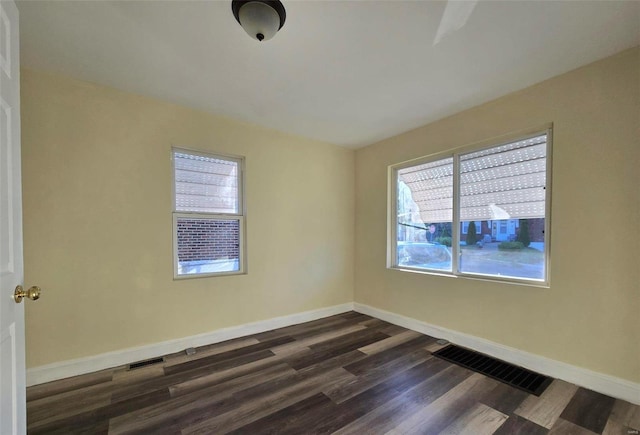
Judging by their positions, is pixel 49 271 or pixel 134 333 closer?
pixel 49 271

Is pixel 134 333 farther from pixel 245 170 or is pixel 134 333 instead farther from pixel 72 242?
pixel 245 170

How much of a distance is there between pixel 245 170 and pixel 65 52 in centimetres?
175

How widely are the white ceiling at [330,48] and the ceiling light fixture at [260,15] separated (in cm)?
7

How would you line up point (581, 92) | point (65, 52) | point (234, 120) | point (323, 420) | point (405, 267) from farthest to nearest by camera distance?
point (405, 267) < point (234, 120) < point (581, 92) < point (65, 52) < point (323, 420)

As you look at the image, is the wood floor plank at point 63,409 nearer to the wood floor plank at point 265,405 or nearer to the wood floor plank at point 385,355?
the wood floor plank at point 265,405

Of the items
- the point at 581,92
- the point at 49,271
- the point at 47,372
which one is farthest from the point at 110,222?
the point at 581,92

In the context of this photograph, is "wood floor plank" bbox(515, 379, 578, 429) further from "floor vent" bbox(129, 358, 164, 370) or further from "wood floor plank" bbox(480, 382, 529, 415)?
"floor vent" bbox(129, 358, 164, 370)

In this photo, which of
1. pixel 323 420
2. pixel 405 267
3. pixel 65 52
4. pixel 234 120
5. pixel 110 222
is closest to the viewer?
pixel 323 420

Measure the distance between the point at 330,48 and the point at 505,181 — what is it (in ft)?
6.99

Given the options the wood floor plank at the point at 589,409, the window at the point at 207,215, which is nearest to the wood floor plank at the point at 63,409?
the window at the point at 207,215

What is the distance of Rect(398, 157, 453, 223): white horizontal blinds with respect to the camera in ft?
10.6

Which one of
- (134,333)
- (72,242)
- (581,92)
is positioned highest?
(581,92)

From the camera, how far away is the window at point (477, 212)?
2523mm

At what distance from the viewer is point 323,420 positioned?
5.93 feet
